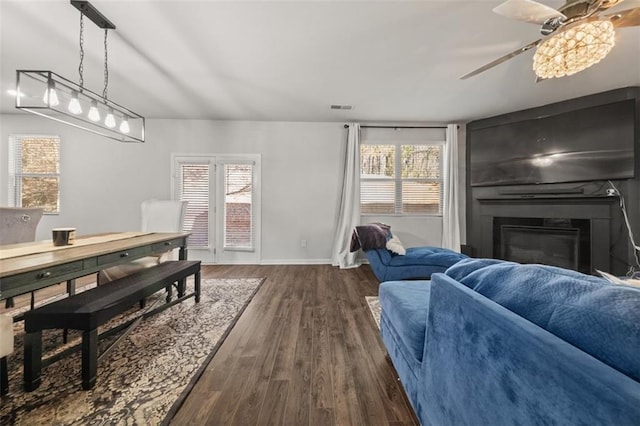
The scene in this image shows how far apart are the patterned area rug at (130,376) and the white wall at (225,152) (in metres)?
2.32

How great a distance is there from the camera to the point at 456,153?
426 centimetres

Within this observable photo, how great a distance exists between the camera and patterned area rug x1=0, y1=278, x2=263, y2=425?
1199 millimetres

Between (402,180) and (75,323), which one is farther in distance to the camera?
(402,180)

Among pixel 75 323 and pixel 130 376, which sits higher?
pixel 75 323

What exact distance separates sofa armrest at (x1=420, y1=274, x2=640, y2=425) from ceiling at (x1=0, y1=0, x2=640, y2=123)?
7.20 ft

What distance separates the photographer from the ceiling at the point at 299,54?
6.23ft

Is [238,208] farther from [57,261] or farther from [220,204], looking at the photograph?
[57,261]

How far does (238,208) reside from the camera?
4.39 meters

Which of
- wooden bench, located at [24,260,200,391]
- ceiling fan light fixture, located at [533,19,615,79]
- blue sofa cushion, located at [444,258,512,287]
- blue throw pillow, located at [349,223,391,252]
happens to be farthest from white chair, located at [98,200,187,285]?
ceiling fan light fixture, located at [533,19,615,79]

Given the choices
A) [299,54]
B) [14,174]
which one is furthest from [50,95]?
[14,174]

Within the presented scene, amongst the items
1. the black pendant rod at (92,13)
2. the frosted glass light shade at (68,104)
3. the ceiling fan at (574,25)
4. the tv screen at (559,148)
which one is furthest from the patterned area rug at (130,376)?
the tv screen at (559,148)

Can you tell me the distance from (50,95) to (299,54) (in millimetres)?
2032

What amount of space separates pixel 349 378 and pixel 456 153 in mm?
4155

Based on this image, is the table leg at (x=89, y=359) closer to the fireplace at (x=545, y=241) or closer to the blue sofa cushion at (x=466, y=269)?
the blue sofa cushion at (x=466, y=269)
